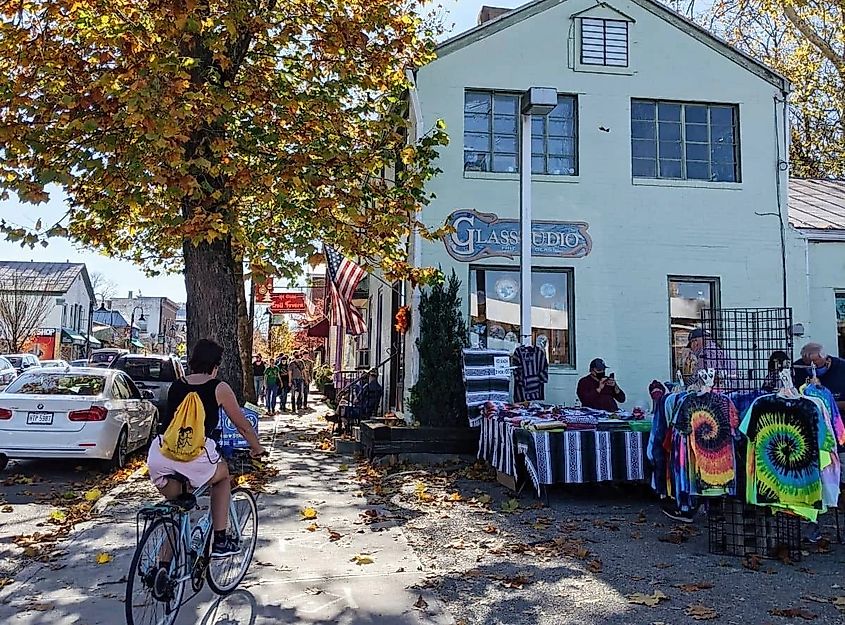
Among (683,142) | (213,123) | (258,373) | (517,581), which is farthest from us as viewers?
(258,373)

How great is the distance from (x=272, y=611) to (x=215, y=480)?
0.99 metres

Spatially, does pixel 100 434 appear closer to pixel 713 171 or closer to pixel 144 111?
pixel 144 111

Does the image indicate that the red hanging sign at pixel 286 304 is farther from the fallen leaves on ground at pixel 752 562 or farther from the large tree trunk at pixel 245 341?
the fallen leaves on ground at pixel 752 562

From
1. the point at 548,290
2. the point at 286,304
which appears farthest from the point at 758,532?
the point at 286,304

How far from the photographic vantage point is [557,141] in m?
14.3

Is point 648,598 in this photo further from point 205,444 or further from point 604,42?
point 604,42

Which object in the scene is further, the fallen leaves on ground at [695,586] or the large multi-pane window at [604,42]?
the large multi-pane window at [604,42]

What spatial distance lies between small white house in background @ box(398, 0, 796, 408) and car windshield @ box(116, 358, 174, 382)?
6388mm

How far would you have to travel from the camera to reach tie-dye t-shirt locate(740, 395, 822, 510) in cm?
659

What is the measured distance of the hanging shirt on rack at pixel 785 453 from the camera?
6.58 metres

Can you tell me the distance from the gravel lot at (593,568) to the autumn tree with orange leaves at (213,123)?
13.1 ft

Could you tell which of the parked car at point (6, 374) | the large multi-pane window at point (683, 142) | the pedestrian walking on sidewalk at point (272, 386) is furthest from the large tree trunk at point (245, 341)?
the large multi-pane window at point (683, 142)

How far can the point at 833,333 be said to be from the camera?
14.4 metres

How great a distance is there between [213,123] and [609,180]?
6.90 meters
